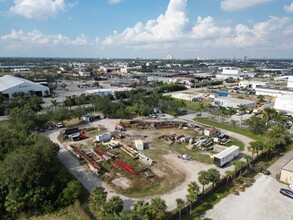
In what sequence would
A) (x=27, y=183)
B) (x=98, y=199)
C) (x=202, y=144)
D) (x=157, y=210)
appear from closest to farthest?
(x=157, y=210) → (x=98, y=199) → (x=27, y=183) → (x=202, y=144)

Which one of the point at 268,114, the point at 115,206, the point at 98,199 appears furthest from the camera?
the point at 268,114

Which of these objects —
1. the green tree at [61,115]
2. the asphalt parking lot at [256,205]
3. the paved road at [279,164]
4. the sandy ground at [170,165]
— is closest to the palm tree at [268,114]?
the paved road at [279,164]

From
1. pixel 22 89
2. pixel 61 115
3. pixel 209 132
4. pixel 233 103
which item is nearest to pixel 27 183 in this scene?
pixel 61 115

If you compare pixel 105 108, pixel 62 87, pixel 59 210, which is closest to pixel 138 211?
pixel 59 210

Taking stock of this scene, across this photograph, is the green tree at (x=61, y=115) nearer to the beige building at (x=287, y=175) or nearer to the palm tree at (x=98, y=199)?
the palm tree at (x=98, y=199)

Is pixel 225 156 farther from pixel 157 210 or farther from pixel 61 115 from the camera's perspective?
pixel 61 115

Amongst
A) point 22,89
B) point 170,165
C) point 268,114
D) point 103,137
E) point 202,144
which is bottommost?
point 170,165

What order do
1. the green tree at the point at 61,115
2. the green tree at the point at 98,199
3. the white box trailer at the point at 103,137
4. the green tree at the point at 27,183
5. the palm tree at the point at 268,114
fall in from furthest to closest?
the palm tree at the point at 268,114
the green tree at the point at 61,115
the white box trailer at the point at 103,137
the green tree at the point at 27,183
the green tree at the point at 98,199

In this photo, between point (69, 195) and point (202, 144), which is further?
point (202, 144)

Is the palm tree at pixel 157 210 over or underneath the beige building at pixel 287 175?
over
